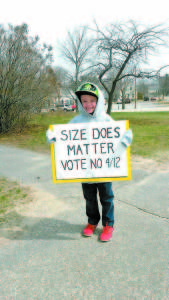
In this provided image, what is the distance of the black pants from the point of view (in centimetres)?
262

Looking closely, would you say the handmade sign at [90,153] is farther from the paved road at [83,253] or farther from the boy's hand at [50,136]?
the paved road at [83,253]

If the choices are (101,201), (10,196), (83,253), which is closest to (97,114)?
(101,201)

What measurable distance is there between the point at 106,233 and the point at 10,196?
79.0 inches

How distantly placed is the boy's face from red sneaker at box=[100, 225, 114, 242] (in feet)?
4.42

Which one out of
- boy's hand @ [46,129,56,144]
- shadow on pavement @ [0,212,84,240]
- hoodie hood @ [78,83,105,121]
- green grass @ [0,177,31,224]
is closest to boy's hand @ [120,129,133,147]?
hoodie hood @ [78,83,105,121]

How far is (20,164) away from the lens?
6082mm

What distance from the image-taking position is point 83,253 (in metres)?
2.41

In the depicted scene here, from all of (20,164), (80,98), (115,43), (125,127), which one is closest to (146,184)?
(125,127)

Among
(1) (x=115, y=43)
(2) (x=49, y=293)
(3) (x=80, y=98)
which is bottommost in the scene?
(2) (x=49, y=293)

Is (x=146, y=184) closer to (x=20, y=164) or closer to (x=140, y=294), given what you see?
(x=140, y=294)

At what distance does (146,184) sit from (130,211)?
1.14 meters

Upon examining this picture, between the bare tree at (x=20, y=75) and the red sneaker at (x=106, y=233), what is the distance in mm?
10376

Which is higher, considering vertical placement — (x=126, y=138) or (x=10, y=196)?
(x=126, y=138)

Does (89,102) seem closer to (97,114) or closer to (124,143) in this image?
(97,114)
